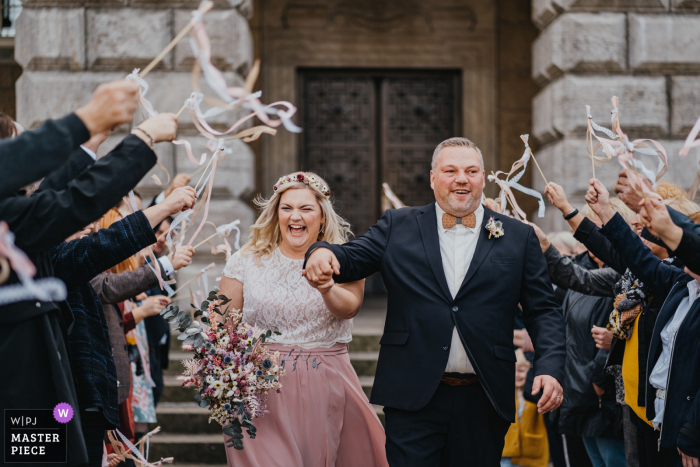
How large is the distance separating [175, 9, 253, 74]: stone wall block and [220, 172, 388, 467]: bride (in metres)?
3.49

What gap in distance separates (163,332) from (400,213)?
2.73m

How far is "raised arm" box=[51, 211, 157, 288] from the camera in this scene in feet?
9.18

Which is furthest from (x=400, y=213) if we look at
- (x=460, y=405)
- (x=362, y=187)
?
(x=362, y=187)

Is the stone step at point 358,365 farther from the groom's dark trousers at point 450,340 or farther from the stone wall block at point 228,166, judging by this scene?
the groom's dark trousers at point 450,340

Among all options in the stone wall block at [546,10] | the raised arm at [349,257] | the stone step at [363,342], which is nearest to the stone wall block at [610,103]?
the stone wall block at [546,10]

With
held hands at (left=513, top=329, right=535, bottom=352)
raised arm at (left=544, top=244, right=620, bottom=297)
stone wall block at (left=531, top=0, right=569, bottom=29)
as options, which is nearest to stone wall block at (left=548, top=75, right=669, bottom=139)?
stone wall block at (left=531, top=0, right=569, bottom=29)

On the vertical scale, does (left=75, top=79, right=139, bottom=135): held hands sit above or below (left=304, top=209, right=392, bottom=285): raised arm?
above

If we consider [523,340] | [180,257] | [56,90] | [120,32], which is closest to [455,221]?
[180,257]

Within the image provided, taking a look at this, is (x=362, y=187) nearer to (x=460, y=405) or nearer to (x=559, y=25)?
(x=559, y=25)

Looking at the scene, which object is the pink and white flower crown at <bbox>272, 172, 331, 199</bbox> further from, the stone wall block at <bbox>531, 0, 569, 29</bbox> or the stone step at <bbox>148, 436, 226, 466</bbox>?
the stone wall block at <bbox>531, 0, 569, 29</bbox>

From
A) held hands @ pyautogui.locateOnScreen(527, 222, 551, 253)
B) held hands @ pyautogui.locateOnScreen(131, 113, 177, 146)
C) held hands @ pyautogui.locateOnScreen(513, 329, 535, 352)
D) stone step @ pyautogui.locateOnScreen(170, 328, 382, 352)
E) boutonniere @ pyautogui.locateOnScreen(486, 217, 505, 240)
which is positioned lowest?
stone step @ pyautogui.locateOnScreen(170, 328, 382, 352)

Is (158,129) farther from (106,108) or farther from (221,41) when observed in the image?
(221,41)

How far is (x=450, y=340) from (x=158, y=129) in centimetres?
159

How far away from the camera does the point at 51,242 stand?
7.55 feet
